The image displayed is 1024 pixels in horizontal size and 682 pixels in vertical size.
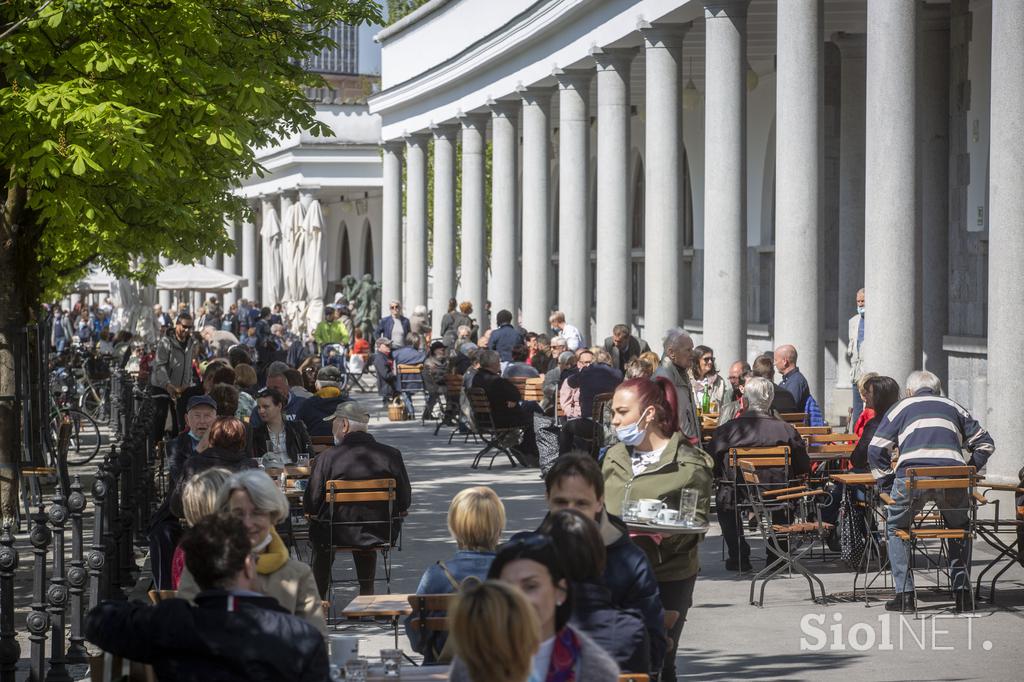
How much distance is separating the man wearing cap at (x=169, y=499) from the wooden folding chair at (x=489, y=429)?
8.93 m

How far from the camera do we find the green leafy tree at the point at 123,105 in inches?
467

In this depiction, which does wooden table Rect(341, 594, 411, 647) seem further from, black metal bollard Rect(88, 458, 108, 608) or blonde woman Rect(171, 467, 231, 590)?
black metal bollard Rect(88, 458, 108, 608)

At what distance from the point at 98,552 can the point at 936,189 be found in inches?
595

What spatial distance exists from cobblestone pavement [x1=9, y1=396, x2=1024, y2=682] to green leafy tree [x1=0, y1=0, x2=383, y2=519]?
2954 millimetres

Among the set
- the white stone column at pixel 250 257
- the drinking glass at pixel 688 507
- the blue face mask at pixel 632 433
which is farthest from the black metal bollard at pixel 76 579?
the white stone column at pixel 250 257

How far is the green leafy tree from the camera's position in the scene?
11859 millimetres

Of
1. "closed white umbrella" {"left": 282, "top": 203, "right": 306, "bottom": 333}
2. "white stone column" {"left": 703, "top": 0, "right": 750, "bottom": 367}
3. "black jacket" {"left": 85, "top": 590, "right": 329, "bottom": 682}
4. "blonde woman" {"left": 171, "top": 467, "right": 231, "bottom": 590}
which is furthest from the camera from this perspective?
"closed white umbrella" {"left": 282, "top": 203, "right": 306, "bottom": 333}

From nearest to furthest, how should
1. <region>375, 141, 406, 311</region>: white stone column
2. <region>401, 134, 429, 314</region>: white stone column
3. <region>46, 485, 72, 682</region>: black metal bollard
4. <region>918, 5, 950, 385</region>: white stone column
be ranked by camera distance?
<region>46, 485, 72, 682</region>: black metal bollard, <region>918, 5, 950, 385</region>: white stone column, <region>401, 134, 429, 314</region>: white stone column, <region>375, 141, 406, 311</region>: white stone column

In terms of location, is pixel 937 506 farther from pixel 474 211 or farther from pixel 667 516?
pixel 474 211

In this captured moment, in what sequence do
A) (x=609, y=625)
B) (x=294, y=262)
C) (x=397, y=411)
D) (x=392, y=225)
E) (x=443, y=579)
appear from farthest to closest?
(x=392, y=225) < (x=294, y=262) < (x=397, y=411) < (x=443, y=579) < (x=609, y=625)

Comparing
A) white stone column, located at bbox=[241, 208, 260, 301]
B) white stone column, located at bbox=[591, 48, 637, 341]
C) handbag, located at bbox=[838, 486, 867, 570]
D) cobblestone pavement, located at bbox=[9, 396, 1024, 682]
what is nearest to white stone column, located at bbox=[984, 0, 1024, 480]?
cobblestone pavement, located at bbox=[9, 396, 1024, 682]

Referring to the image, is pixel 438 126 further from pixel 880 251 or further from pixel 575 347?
pixel 880 251

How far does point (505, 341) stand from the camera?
2620cm

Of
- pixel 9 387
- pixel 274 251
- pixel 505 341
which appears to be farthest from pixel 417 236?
pixel 9 387
